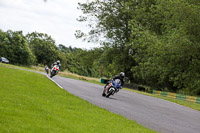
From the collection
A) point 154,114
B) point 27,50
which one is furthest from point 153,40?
point 27,50

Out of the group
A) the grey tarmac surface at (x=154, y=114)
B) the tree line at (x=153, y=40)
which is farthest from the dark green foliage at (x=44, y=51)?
the grey tarmac surface at (x=154, y=114)

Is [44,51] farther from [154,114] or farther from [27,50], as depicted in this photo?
[154,114]

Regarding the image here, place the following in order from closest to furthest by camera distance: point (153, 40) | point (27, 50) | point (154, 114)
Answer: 1. point (154, 114)
2. point (153, 40)
3. point (27, 50)

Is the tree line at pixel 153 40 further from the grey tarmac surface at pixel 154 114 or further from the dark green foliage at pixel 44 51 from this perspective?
the dark green foliage at pixel 44 51

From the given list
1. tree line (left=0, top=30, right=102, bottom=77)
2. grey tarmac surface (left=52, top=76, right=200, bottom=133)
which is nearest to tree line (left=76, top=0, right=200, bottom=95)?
grey tarmac surface (left=52, top=76, right=200, bottom=133)

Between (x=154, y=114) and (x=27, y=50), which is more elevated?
(x=27, y=50)

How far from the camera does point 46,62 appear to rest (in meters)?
104

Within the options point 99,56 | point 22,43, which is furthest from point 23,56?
point 99,56

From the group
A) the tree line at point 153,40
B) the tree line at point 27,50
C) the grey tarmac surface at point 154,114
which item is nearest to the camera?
the grey tarmac surface at point 154,114

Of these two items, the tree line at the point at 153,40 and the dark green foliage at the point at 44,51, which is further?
the dark green foliage at the point at 44,51

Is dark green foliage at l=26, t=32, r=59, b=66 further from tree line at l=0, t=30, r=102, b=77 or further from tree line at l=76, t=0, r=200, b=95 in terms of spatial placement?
tree line at l=76, t=0, r=200, b=95

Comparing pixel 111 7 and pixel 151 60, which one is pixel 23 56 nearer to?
pixel 111 7

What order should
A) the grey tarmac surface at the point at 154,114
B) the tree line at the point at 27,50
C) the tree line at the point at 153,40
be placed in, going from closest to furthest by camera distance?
1. the grey tarmac surface at the point at 154,114
2. the tree line at the point at 153,40
3. the tree line at the point at 27,50

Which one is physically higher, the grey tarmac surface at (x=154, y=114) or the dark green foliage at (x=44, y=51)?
the dark green foliage at (x=44, y=51)
